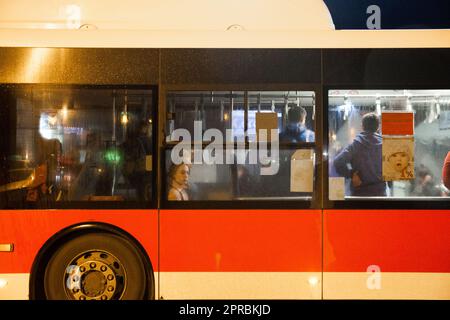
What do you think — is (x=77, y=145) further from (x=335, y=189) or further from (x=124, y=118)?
(x=335, y=189)

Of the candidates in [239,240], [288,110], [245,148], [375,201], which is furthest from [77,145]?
[375,201]

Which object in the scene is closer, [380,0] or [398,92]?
[398,92]

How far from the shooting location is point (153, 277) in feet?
16.1

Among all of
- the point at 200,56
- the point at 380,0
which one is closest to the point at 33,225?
the point at 200,56

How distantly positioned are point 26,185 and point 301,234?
2.59 metres

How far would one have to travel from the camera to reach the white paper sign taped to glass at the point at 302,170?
493cm

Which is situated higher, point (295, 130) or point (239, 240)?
point (295, 130)

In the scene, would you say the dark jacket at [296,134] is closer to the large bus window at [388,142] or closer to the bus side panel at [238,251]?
the large bus window at [388,142]

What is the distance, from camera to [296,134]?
16.2 feet

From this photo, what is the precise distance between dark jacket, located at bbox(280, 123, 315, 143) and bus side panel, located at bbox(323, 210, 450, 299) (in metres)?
0.71

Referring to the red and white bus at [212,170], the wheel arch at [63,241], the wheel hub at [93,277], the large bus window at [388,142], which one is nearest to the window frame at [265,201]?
the red and white bus at [212,170]

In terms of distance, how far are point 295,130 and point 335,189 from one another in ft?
2.18

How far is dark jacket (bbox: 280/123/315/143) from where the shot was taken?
4934 mm

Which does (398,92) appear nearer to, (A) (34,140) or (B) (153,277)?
(B) (153,277)
